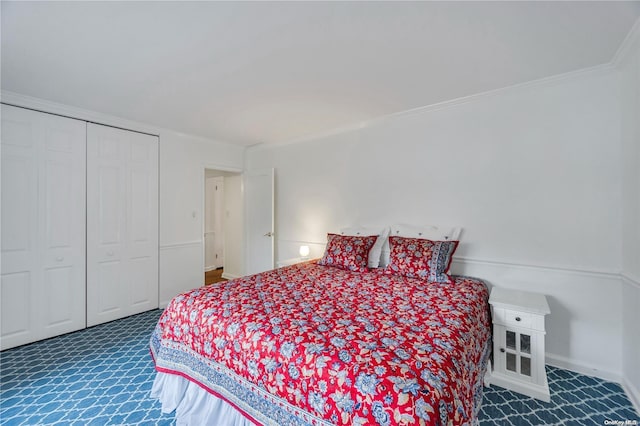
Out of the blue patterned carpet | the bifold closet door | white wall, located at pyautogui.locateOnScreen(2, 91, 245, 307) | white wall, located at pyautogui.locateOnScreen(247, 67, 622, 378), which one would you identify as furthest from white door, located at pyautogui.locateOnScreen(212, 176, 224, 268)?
white wall, located at pyautogui.locateOnScreen(247, 67, 622, 378)

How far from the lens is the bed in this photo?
1.17 m

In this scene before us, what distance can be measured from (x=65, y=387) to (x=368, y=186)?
3.47 metres

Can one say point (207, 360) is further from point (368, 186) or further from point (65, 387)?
point (368, 186)

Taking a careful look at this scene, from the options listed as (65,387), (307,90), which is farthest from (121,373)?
(307,90)

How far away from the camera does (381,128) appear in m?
3.59

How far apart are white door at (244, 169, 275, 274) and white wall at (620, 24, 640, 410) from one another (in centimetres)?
390

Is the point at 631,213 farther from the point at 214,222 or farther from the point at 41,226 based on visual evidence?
the point at 214,222

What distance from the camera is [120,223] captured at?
3584 millimetres

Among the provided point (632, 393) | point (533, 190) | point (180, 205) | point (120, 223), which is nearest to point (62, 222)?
point (120, 223)

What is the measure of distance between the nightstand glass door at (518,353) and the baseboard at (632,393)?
0.65m

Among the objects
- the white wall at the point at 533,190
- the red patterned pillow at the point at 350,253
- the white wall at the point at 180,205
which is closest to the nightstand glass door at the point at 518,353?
the white wall at the point at 533,190

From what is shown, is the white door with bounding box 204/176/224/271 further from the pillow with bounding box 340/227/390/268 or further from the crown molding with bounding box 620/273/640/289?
the crown molding with bounding box 620/273/640/289

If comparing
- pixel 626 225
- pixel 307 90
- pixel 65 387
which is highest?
pixel 307 90

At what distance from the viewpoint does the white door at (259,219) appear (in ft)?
15.1
